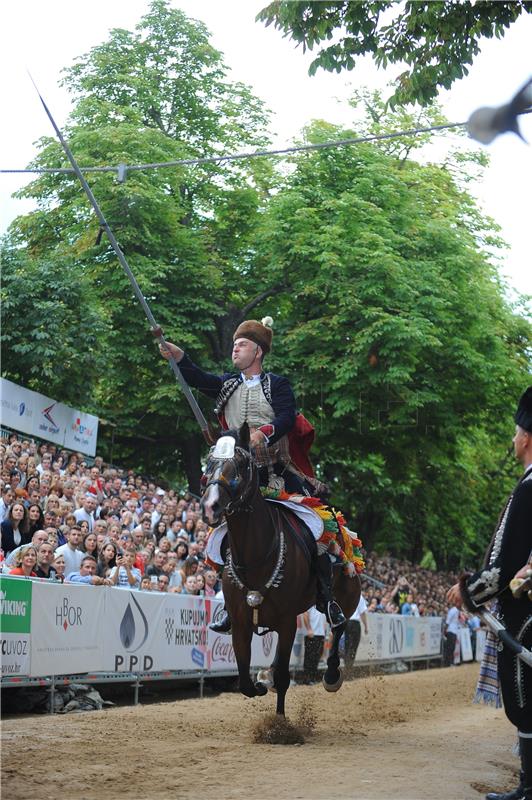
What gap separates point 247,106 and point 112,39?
4250 mm

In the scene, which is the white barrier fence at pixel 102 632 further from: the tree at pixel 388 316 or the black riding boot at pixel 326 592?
the tree at pixel 388 316

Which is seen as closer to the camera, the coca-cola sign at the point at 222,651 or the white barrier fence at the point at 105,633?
the white barrier fence at the point at 105,633

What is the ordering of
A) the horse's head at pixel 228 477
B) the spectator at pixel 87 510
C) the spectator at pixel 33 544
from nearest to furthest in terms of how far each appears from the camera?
1. the horse's head at pixel 228 477
2. the spectator at pixel 33 544
3. the spectator at pixel 87 510

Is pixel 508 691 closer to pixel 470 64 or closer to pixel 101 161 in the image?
pixel 470 64

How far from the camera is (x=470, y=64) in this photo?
13188mm

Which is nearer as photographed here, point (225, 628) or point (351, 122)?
point (225, 628)

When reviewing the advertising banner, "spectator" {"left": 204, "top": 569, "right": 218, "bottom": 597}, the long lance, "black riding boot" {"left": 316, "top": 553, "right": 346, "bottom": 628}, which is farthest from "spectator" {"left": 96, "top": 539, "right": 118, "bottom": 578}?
the advertising banner

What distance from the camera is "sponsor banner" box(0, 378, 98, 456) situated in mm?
22156

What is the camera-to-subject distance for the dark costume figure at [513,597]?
6.97 metres

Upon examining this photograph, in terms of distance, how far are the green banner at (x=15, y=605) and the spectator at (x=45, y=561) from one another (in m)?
1.05

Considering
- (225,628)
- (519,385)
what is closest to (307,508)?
(225,628)

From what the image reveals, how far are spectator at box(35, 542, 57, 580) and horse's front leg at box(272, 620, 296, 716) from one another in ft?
11.7

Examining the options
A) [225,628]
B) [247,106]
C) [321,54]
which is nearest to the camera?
[225,628]

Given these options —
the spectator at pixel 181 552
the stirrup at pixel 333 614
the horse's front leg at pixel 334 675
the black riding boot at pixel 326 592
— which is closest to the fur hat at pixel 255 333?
the black riding boot at pixel 326 592
